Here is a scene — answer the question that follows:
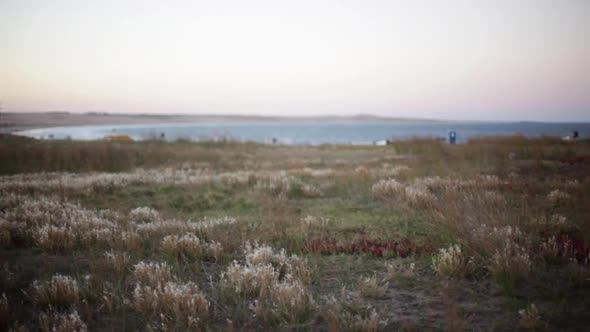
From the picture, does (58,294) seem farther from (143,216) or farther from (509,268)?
(509,268)

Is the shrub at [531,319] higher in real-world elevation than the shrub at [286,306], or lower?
higher

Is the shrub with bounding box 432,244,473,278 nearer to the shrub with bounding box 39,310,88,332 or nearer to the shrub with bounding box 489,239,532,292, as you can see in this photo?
the shrub with bounding box 489,239,532,292

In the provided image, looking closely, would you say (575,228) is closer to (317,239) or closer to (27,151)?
(317,239)

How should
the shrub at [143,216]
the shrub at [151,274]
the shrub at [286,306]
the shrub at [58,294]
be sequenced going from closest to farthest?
the shrub at [286,306]
the shrub at [58,294]
the shrub at [151,274]
the shrub at [143,216]

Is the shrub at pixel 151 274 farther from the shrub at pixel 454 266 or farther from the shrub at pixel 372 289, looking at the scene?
the shrub at pixel 454 266

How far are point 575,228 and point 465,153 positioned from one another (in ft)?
42.0

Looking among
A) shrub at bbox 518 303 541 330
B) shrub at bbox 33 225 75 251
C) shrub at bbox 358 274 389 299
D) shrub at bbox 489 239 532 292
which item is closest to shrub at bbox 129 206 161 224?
shrub at bbox 33 225 75 251

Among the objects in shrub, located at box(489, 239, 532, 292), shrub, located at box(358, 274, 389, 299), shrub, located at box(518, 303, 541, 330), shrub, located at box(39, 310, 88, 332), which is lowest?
shrub, located at box(39, 310, 88, 332)

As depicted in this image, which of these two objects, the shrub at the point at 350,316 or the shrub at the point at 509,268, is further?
the shrub at the point at 509,268

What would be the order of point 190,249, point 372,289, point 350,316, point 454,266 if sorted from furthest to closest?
point 190,249 < point 454,266 < point 372,289 < point 350,316

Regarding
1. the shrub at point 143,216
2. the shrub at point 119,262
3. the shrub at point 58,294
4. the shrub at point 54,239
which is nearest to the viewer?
the shrub at point 58,294

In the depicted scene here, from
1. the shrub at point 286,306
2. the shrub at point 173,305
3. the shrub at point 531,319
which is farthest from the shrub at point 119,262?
the shrub at point 531,319

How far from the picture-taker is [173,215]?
8.59 m

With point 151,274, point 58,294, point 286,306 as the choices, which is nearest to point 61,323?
point 58,294
